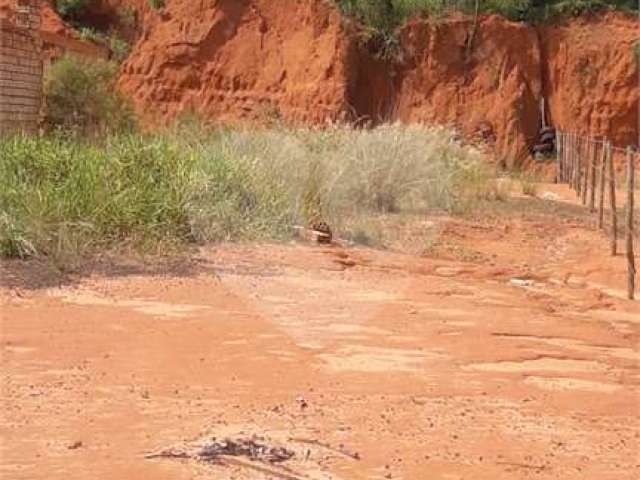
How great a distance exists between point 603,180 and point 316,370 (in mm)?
9754

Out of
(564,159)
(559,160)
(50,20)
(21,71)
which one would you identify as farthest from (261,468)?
(50,20)

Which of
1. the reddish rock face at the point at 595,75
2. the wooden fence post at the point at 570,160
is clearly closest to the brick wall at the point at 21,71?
the wooden fence post at the point at 570,160

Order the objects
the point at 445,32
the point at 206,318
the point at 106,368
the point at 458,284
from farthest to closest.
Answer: the point at 445,32
the point at 458,284
the point at 206,318
the point at 106,368

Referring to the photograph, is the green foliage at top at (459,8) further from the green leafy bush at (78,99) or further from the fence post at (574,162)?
the green leafy bush at (78,99)

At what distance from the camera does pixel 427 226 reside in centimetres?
1524

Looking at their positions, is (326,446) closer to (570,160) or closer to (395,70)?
(570,160)

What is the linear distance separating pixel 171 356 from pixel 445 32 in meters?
23.6

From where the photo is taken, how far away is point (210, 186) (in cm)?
1248

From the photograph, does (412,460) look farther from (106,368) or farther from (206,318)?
(206,318)

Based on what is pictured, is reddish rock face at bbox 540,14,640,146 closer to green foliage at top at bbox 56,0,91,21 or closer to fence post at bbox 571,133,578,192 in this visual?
fence post at bbox 571,133,578,192

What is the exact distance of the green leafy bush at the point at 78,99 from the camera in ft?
72.5

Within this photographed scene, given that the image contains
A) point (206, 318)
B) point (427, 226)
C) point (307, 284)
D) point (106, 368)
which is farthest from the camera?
point (427, 226)

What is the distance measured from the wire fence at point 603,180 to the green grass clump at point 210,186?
2.26 meters

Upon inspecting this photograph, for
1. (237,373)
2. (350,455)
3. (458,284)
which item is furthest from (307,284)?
(350,455)
